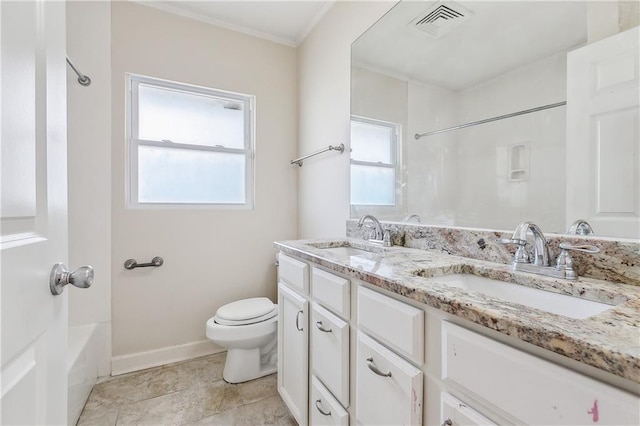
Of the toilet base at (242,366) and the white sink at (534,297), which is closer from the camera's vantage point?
the white sink at (534,297)

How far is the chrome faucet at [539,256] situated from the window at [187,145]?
1914 millimetres

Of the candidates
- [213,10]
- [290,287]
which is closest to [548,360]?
[290,287]

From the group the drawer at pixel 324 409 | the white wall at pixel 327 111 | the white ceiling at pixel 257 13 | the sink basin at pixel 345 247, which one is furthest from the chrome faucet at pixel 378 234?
the white ceiling at pixel 257 13

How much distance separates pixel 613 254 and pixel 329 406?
102 centimetres

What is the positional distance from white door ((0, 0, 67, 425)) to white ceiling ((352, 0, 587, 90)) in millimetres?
1417

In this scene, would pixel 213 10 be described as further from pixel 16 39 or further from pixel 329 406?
pixel 329 406

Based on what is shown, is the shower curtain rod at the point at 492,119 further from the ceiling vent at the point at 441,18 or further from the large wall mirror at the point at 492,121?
the ceiling vent at the point at 441,18

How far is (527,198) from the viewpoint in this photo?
3.40 ft

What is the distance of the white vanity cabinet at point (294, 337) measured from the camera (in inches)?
49.6

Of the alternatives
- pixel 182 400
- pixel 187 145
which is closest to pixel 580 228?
pixel 182 400

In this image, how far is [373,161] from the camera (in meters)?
1.77

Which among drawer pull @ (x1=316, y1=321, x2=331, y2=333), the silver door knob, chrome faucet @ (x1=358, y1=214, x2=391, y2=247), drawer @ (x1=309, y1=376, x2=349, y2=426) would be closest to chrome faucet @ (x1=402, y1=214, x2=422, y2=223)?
chrome faucet @ (x1=358, y1=214, x2=391, y2=247)

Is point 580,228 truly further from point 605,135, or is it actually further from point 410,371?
point 410,371

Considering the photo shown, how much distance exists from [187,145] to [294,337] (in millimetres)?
1626
